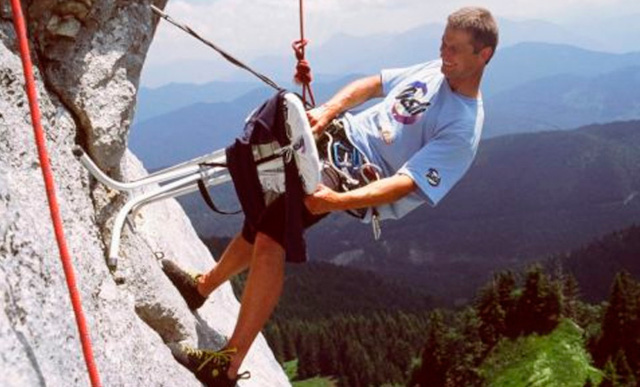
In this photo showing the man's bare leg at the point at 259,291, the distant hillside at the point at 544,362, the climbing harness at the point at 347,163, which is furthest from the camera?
the distant hillside at the point at 544,362

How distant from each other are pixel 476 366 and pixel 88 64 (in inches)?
2934

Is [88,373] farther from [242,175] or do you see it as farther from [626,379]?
[626,379]

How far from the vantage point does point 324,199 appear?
5.94m

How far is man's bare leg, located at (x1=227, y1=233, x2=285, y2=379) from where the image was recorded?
6328 millimetres

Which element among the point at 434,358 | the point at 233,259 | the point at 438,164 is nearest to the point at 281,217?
the point at 233,259

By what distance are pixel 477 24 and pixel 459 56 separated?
0.32m

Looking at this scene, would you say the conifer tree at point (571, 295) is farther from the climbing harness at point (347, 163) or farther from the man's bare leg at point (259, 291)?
the man's bare leg at point (259, 291)

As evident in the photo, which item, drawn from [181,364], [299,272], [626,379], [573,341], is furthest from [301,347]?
[181,364]

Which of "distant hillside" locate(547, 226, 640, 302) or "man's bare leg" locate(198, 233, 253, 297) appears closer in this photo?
"man's bare leg" locate(198, 233, 253, 297)

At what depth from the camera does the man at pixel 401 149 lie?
612cm

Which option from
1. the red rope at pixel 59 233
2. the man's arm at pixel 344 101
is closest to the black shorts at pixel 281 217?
the man's arm at pixel 344 101

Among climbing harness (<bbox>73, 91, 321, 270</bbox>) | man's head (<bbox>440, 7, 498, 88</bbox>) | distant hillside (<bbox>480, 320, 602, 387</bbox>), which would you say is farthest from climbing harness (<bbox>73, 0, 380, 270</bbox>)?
distant hillside (<bbox>480, 320, 602, 387</bbox>)

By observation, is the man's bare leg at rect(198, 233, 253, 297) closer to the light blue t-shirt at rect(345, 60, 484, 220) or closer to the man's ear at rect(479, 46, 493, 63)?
the light blue t-shirt at rect(345, 60, 484, 220)

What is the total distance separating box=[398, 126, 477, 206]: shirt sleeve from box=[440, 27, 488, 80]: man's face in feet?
1.94
